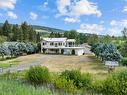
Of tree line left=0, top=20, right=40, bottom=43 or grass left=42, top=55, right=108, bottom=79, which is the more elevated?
tree line left=0, top=20, right=40, bottom=43

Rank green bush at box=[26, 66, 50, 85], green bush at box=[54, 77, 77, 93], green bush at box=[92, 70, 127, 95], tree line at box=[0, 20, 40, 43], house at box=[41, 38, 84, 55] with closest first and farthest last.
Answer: green bush at box=[92, 70, 127, 95], green bush at box=[54, 77, 77, 93], green bush at box=[26, 66, 50, 85], house at box=[41, 38, 84, 55], tree line at box=[0, 20, 40, 43]

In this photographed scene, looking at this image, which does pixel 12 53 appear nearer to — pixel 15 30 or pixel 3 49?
pixel 3 49

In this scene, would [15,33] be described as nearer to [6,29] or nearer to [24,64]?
[6,29]

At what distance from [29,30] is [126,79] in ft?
309

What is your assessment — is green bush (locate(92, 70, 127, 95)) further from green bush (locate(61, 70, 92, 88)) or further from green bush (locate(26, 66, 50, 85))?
green bush (locate(26, 66, 50, 85))

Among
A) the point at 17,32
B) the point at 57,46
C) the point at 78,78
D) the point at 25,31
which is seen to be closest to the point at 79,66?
the point at 78,78

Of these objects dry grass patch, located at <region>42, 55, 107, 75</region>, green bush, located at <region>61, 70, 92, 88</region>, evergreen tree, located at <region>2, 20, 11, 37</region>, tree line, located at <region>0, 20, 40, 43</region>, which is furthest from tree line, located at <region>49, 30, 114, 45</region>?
green bush, located at <region>61, 70, 92, 88</region>

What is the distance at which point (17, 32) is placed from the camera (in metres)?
105

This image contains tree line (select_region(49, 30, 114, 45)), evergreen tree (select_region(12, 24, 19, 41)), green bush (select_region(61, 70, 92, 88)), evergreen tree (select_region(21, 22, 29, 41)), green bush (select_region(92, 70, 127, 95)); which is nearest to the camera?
green bush (select_region(92, 70, 127, 95))

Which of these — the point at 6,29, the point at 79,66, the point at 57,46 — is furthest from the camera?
the point at 6,29

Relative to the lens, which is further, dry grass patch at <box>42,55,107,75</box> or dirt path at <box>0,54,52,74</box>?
dirt path at <box>0,54,52,74</box>

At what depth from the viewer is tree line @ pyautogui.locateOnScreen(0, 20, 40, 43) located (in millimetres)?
104562

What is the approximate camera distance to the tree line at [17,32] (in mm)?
104562

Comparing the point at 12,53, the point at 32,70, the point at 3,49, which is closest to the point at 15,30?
the point at 12,53
